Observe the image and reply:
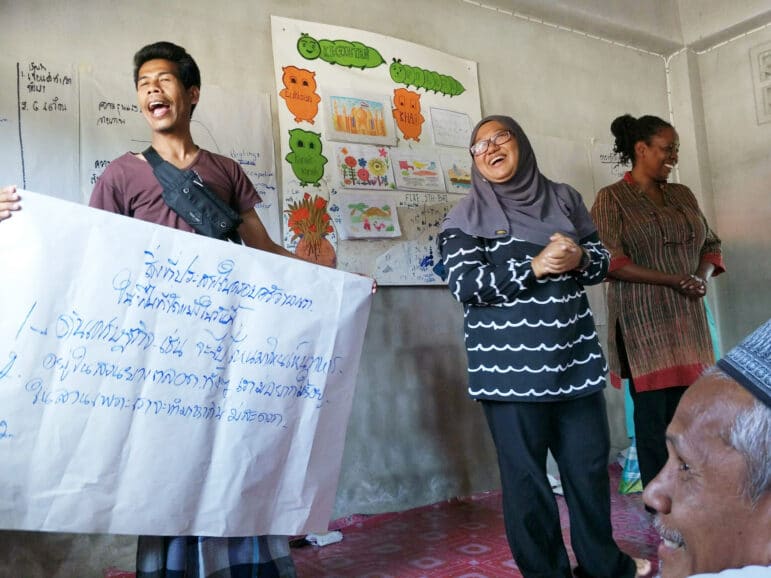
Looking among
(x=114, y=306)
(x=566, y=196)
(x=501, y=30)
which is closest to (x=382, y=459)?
(x=566, y=196)

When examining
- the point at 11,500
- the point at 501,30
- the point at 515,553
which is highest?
the point at 501,30

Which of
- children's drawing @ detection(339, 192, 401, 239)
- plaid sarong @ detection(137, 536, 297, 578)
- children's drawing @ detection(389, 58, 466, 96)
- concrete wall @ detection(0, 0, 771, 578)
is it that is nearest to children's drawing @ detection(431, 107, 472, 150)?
children's drawing @ detection(389, 58, 466, 96)

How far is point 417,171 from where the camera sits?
3219 millimetres

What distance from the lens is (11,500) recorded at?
1.31 meters

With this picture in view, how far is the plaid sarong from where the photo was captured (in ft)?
5.11

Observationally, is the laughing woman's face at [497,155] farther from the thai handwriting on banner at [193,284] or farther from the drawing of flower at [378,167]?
the drawing of flower at [378,167]

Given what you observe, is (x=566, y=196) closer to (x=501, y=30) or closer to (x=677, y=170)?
(x=501, y=30)

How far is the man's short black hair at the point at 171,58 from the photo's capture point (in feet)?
5.73

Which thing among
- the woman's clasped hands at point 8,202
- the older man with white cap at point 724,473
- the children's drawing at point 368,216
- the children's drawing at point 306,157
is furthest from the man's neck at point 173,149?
the older man with white cap at point 724,473

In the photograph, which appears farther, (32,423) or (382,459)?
(382,459)

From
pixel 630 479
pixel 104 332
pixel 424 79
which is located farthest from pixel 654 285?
pixel 104 332

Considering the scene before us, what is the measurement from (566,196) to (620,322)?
2.21 ft

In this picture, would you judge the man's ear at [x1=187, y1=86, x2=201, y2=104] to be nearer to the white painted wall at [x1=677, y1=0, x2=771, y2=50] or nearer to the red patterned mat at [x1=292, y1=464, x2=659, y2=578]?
the red patterned mat at [x1=292, y1=464, x2=659, y2=578]

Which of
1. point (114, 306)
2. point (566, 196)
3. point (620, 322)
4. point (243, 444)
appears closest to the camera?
point (114, 306)
